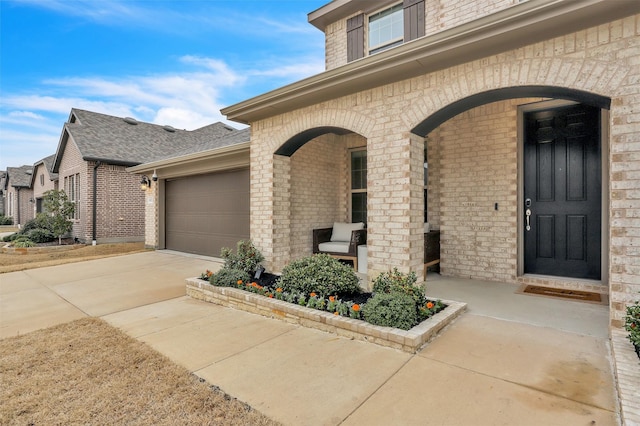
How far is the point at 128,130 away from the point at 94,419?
15923mm

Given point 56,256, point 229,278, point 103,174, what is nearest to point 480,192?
point 229,278

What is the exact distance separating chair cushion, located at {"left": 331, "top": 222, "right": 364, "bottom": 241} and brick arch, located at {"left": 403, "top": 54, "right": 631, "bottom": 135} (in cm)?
293

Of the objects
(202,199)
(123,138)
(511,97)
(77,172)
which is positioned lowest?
(202,199)

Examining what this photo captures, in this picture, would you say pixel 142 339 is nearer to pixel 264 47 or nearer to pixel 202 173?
pixel 202 173

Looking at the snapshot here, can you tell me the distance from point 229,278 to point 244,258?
692mm

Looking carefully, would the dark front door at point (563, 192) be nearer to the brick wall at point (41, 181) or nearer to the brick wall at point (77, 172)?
the brick wall at point (77, 172)

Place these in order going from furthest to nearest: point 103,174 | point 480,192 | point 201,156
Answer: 1. point 103,174
2. point 201,156
3. point 480,192

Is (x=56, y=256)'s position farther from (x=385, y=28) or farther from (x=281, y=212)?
(x=385, y=28)

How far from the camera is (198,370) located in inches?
101

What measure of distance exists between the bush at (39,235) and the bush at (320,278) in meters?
12.7

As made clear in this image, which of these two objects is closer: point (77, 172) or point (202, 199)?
point (202, 199)

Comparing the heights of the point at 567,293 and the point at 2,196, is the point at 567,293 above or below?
below

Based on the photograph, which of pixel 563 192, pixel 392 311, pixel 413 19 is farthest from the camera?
pixel 413 19

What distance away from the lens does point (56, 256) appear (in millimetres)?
9484
